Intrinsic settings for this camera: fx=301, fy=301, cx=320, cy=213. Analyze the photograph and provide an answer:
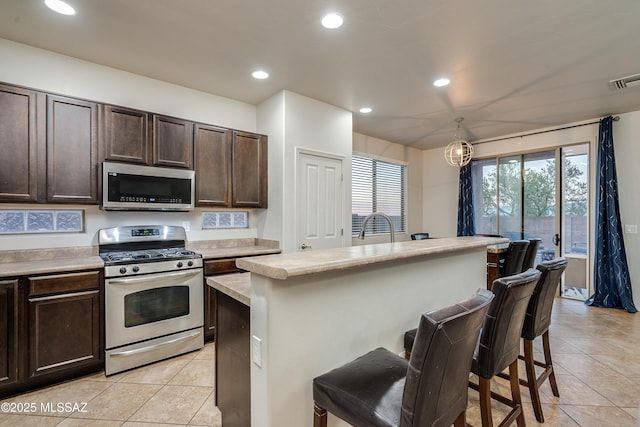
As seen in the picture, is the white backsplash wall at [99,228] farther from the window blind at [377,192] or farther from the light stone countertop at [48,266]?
the window blind at [377,192]

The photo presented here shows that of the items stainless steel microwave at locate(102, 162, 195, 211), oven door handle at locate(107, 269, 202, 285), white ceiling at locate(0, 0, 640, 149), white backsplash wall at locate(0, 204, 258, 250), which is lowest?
oven door handle at locate(107, 269, 202, 285)

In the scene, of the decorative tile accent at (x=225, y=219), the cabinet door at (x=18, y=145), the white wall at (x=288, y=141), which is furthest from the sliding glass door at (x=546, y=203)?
the cabinet door at (x=18, y=145)

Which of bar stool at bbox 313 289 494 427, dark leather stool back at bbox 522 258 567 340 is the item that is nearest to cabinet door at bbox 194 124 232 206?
bar stool at bbox 313 289 494 427

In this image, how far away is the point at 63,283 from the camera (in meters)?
2.38

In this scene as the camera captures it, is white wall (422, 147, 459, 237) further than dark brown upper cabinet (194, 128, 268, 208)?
Yes

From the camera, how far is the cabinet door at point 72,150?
2568 millimetres

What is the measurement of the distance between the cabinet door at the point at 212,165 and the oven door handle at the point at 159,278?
802 millimetres

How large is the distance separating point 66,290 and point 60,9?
212cm

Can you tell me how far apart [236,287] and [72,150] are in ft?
7.43

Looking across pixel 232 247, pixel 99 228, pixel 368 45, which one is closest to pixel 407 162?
pixel 368 45

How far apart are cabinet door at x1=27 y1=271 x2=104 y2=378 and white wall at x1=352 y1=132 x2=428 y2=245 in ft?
13.0

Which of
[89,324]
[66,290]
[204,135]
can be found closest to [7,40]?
[204,135]

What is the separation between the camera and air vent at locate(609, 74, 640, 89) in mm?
3221

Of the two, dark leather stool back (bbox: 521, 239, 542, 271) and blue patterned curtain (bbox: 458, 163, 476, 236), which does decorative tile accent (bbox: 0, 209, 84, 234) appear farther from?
blue patterned curtain (bbox: 458, 163, 476, 236)
